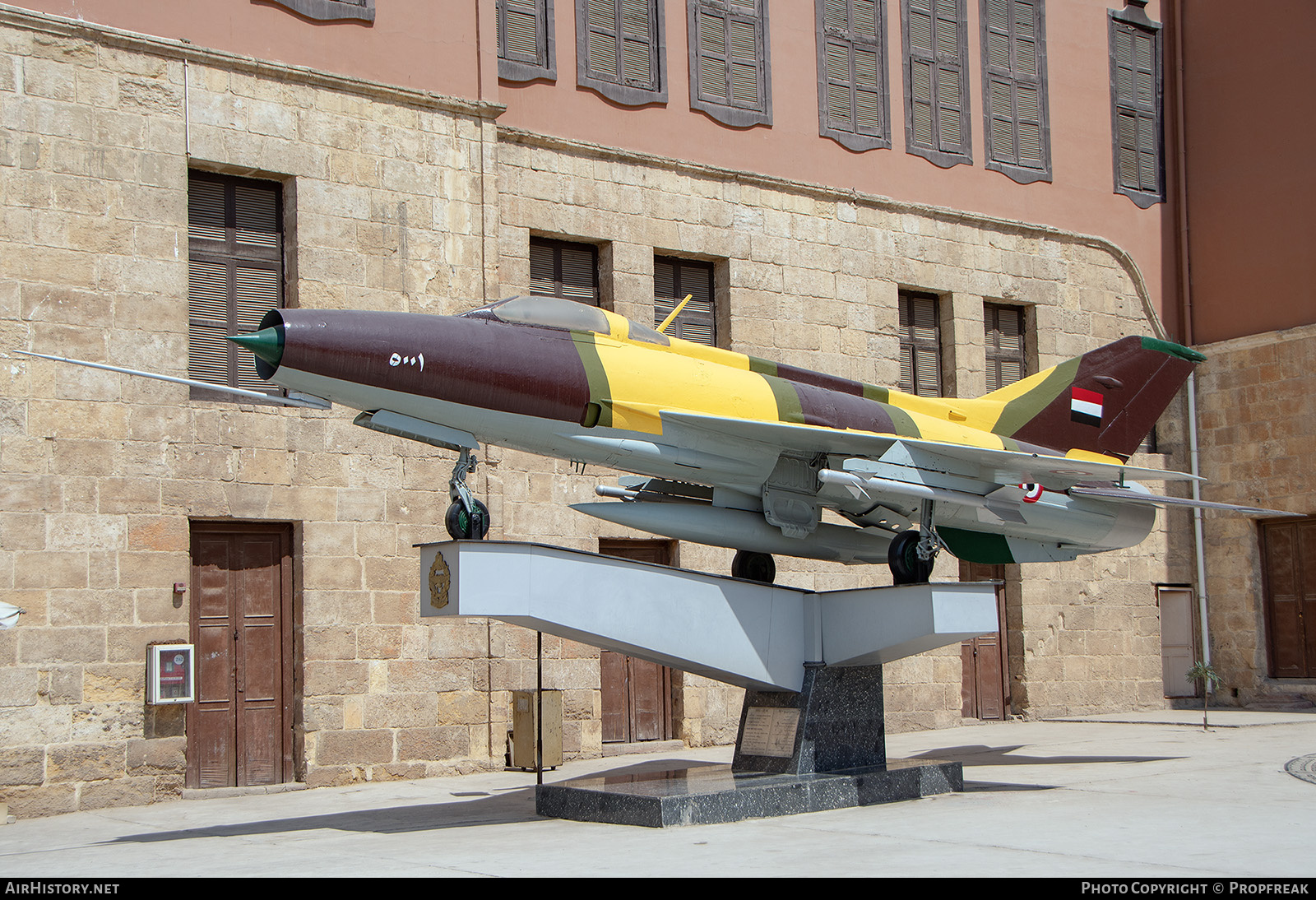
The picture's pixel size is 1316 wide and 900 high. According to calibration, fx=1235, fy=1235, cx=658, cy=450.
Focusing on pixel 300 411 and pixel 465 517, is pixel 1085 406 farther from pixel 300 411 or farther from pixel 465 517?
pixel 300 411

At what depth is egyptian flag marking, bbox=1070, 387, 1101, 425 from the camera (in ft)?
42.7

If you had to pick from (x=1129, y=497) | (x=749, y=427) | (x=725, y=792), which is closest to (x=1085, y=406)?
(x=1129, y=497)

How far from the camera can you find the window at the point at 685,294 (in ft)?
54.5

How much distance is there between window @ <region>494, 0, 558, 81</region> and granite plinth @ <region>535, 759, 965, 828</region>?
925 cm

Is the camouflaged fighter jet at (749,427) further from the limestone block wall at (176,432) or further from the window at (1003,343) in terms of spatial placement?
the window at (1003,343)

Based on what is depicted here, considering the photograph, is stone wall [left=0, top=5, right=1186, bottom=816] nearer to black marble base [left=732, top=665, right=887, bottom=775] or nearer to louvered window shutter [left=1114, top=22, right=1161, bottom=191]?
black marble base [left=732, top=665, right=887, bottom=775]

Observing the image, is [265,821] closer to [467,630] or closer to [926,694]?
[467,630]

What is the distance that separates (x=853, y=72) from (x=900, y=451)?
363 inches

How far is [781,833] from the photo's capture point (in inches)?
341

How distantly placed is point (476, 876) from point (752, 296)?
11104mm

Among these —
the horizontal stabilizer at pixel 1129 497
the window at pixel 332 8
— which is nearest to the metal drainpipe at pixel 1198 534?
the horizontal stabilizer at pixel 1129 497

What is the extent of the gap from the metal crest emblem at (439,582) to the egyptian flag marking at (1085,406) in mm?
7210

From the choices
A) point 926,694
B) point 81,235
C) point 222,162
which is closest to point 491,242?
point 222,162

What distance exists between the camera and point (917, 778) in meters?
10.6
